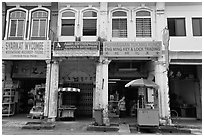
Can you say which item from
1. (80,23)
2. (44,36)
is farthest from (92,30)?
(44,36)

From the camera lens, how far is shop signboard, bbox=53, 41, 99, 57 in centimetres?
1151

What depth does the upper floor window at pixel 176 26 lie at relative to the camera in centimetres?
1199

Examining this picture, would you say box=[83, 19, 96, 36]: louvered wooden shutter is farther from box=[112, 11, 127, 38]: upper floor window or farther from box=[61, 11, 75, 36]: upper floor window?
box=[112, 11, 127, 38]: upper floor window

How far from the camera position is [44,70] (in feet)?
46.2

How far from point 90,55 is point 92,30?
1824 millimetres

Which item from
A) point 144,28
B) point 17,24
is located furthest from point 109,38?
point 17,24

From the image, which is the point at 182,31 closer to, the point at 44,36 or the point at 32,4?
the point at 44,36

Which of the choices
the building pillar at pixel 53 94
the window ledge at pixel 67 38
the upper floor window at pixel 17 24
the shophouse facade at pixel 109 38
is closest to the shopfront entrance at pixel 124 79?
the shophouse facade at pixel 109 38

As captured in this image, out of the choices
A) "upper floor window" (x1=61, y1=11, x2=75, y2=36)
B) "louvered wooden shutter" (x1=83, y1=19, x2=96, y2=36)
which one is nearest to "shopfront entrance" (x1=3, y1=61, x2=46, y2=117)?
"upper floor window" (x1=61, y1=11, x2=75, y2=36)

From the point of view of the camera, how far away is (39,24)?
12.5m

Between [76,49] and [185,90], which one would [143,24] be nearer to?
[76,49]

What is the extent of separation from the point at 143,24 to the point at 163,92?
14.5 ft

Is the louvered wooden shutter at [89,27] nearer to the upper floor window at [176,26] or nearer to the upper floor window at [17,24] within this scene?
the upper floor window at [17,24]

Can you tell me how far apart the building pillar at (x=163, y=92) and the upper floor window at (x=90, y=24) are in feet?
14.6
